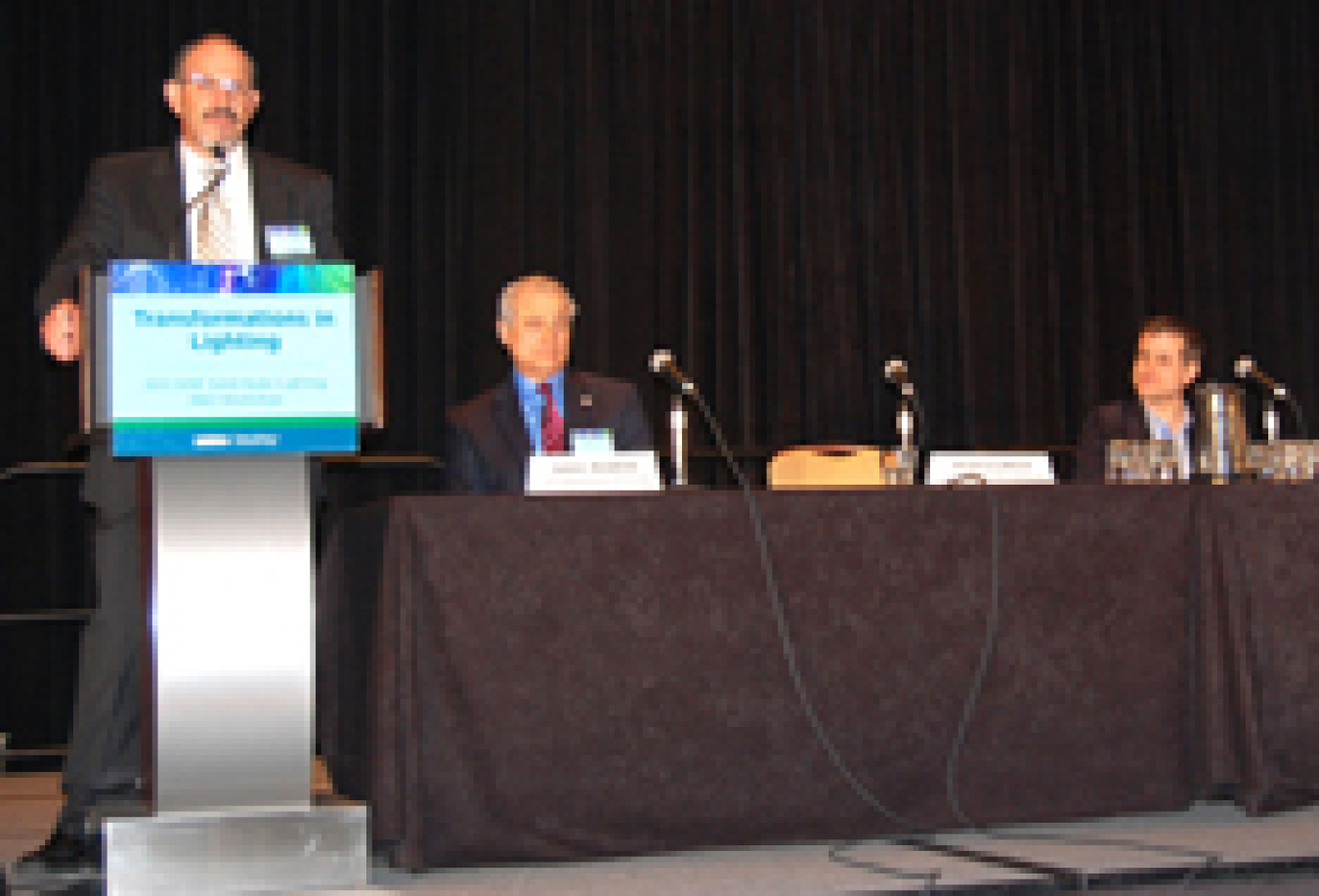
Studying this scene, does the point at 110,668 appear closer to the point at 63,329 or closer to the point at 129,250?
the point at 63,329

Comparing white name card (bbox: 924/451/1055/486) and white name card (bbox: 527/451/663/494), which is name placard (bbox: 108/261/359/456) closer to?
white name card (bbox: 527/451/663/494)

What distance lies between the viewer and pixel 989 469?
11.0ft

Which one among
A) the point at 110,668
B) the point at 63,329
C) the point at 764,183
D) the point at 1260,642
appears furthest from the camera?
the point at 764,183

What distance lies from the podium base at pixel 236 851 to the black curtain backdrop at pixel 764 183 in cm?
317

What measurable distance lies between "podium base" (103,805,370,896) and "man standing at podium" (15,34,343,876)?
0.32 m

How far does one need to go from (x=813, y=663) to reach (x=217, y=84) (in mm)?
1544

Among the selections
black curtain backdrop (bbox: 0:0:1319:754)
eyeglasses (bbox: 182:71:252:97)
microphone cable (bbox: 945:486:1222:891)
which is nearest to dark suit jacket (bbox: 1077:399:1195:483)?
microphone cable (bbox: 945:486:1222:891)

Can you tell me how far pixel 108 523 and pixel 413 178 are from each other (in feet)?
10.5

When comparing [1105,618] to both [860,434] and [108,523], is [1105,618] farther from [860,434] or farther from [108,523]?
[860,434]

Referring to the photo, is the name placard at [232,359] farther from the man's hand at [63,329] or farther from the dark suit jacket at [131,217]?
the dark suit jacket at [131,217]

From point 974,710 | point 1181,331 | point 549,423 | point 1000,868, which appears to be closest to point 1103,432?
point 1181,331

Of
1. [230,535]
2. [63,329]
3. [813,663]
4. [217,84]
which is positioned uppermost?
[217,84]

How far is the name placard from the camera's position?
2689 millimetres

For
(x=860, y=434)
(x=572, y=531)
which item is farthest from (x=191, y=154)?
(x=860, y=434)
